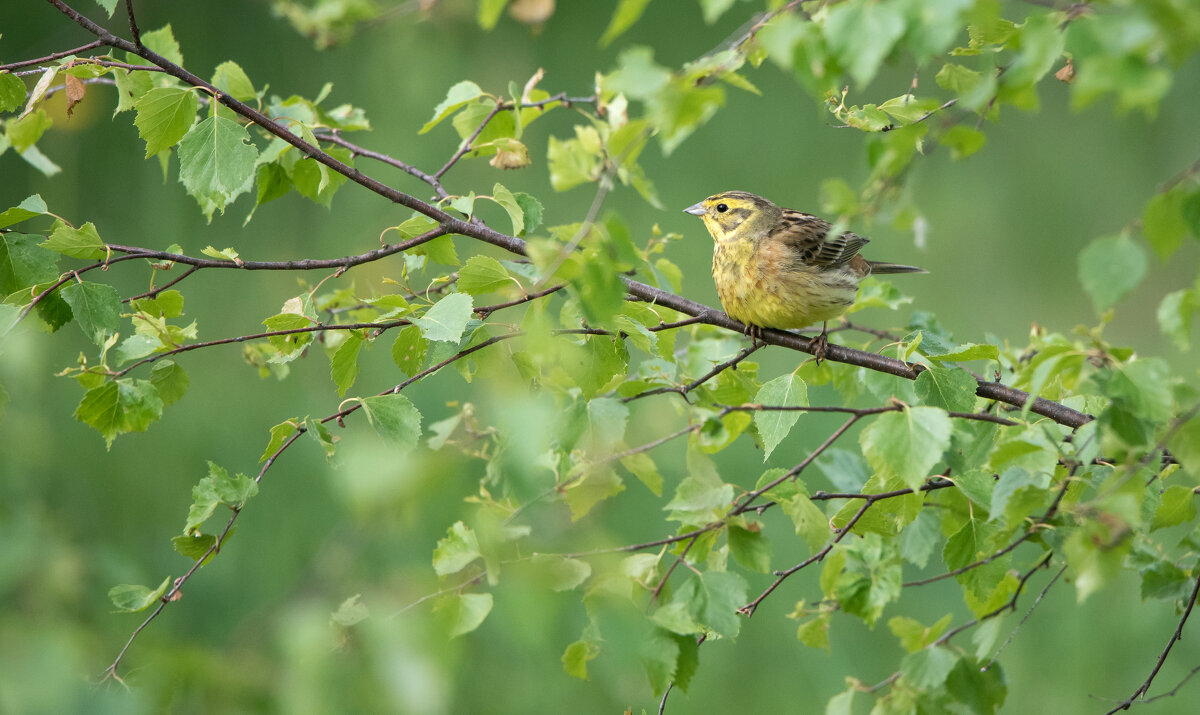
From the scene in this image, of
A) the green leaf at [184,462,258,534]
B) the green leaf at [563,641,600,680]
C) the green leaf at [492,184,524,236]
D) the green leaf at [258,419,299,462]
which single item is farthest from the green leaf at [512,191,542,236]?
the green leaf at [563,641,600,680]

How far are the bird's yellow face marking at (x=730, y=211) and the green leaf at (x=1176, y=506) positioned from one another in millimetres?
1514

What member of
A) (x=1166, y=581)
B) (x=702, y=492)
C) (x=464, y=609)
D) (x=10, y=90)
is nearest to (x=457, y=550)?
(x=464, y=609)

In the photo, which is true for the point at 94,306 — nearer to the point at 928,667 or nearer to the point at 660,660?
the point at 660,660

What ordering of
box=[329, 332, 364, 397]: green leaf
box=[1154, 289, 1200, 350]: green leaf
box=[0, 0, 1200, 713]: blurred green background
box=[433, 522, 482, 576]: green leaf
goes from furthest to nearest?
box=[329, 332, 364, 397]: green leaf, box=[433, 522, 482, 576]: green leaf, box=[1154, 289, 1200, 350]: green leaf, box=[0, 0, 1200, 713]: blurred green background

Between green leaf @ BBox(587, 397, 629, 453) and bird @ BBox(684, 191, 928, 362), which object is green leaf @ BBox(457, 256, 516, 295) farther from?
bird @ BBox(684, 191, 928, 362)

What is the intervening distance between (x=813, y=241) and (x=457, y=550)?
1.81 meters

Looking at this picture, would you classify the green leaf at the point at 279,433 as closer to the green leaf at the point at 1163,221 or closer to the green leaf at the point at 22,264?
the green leaf at the point at 22,264

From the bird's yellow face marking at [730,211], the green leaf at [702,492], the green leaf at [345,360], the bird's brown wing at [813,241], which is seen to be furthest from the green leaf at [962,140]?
the bird's yellow face marking at [730,211]

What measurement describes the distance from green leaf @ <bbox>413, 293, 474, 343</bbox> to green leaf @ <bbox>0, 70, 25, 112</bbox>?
0.74 metres

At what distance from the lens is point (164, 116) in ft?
4.99

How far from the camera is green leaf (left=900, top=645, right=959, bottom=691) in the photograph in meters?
1.56

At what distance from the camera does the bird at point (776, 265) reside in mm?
2469

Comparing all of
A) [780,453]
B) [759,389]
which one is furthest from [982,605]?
[780,453]

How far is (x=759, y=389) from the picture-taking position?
66.6 inches
